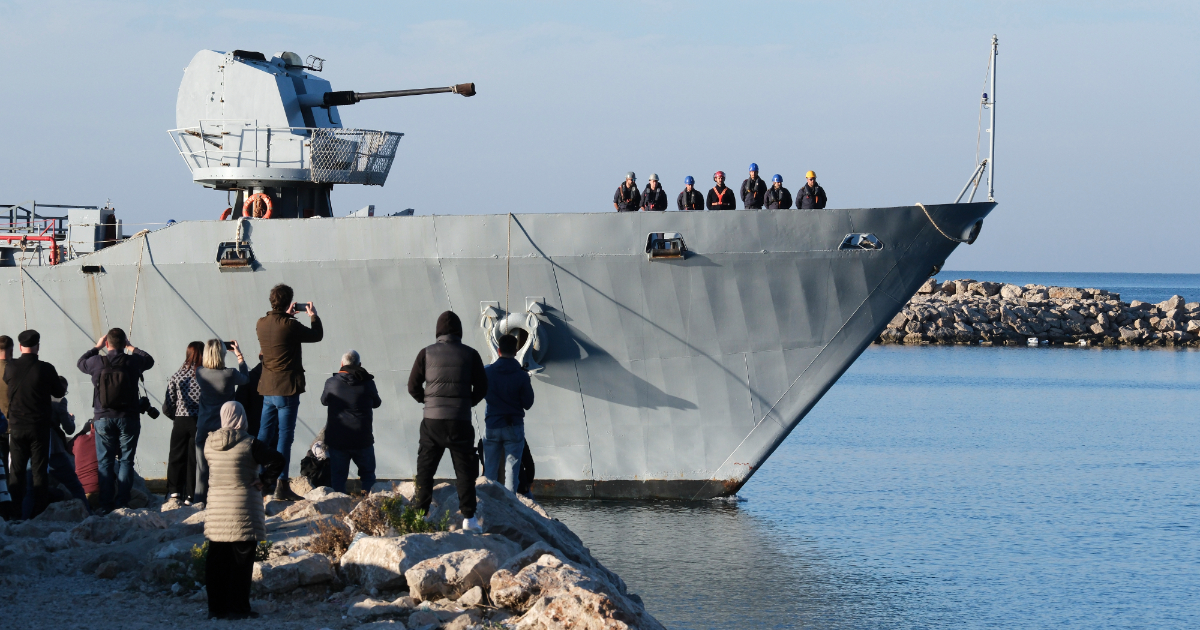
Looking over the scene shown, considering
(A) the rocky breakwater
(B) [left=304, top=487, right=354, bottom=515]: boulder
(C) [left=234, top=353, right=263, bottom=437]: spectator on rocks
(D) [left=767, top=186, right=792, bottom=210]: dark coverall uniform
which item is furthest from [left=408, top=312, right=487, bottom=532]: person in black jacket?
(D) [left=767, top=186, right=792, bottom=210]: dark coverall uniform

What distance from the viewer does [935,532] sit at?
1477 cm

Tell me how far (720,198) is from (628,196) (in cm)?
129

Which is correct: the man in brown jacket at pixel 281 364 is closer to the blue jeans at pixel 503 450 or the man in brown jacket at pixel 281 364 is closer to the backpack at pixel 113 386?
the backpack at pixel 113 386

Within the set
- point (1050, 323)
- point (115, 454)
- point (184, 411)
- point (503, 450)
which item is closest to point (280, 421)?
point (184, 411)

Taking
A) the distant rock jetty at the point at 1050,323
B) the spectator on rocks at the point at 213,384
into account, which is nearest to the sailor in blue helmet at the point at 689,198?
the spectator on rocks at the point at 213,384

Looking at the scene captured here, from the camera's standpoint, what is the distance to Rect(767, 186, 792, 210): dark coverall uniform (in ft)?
50.0

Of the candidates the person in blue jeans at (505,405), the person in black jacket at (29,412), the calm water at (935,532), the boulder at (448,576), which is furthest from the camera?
the calm water at (935,532)

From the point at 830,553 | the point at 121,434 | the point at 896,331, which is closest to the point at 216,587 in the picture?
the point at 121,434

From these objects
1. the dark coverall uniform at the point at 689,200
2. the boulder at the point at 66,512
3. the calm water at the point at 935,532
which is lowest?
the calm water at the point at 935,532

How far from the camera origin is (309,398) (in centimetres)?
1599

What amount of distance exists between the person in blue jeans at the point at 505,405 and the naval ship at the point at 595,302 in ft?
15.8

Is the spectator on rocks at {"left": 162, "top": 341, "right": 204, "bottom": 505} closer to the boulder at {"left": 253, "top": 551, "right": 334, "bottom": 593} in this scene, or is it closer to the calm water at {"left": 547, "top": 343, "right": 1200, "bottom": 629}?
the boulder at {"left": 253, "top": 551, "right": 334, "bottom": 593}

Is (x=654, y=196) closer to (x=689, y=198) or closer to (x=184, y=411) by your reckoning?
(x=689, y=198)

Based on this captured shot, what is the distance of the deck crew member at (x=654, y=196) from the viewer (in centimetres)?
1534
